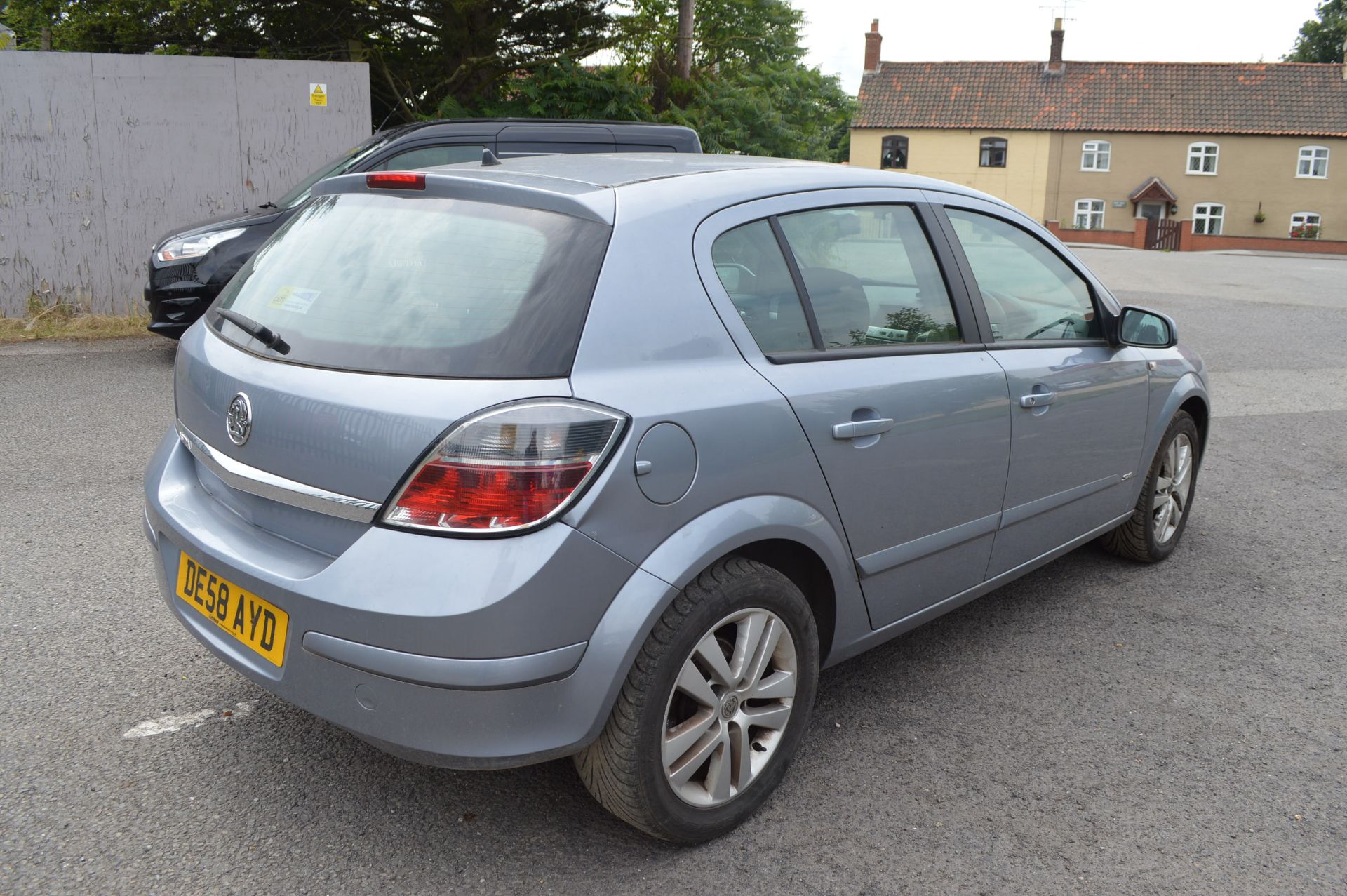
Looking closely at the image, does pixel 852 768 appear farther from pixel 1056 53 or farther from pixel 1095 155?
pixel 1056 53

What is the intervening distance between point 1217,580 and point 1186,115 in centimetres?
5731

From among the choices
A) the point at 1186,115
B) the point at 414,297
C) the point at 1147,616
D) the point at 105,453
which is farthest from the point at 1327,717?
the point at 1186,115

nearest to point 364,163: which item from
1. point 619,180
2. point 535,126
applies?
point 535,126

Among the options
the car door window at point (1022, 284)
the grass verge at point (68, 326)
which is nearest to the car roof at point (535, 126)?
Result: the grass verge at point (68, 326)

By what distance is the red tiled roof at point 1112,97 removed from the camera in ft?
176

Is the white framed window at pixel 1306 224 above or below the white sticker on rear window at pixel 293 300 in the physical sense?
above

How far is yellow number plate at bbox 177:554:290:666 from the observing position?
2494mm

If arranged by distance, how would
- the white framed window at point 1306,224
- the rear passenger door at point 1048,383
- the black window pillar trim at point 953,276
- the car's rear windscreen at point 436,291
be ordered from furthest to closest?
the white framed window at point 1306,224, the rear passenger door at point 1048,383, the black window pillar trim at point 953,276, the car's rear windscreen at point 436,291

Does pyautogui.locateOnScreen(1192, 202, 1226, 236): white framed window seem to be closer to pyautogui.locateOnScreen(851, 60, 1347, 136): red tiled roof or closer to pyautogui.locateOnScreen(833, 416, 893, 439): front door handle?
pyautogui.locateOnScreen(851, 60, 1347, 136): red tiled roof

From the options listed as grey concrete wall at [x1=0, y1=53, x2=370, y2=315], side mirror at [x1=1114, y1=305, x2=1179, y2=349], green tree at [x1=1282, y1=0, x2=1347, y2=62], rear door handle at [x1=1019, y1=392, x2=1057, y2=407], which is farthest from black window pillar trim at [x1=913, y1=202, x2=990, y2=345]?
green tree at [x1=1282, y1=0, x2=1347, y2=62]

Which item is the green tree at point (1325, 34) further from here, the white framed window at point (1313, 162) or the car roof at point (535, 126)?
the car roof at point (535, 126)

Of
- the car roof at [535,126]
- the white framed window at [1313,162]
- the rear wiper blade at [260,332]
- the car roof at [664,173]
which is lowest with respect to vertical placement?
the rear wiper blade at [260,332]

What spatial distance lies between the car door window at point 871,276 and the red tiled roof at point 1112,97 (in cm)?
5480

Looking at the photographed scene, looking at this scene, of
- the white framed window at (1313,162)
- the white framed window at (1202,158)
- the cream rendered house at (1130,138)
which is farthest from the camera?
the white framed window at (1202,158)
